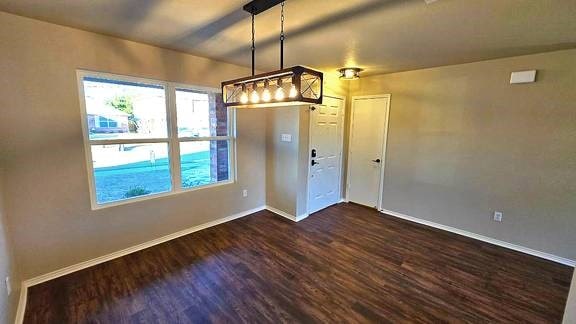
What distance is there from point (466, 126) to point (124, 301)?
443 centimetres

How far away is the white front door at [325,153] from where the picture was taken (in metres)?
3.95

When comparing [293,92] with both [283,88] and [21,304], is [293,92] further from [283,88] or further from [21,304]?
[21,304]

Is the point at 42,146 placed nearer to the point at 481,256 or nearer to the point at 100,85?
the point at 100,85

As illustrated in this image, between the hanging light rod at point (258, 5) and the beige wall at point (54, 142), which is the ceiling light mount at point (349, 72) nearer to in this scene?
the hanging light rod at point (258, 5)

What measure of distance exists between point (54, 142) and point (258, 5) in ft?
7.56

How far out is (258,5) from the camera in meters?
1.64

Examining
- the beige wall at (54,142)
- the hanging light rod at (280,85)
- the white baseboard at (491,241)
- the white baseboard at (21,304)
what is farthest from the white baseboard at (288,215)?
the white baseboard at (21,304)

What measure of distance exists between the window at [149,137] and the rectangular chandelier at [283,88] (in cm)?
158

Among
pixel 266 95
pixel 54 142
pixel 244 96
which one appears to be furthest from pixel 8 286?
pixel 266 95

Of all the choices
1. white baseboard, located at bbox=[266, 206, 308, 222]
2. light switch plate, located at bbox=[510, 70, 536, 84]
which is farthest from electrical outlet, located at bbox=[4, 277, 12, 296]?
light switch plate, located at bbox=[510, 70, 536, 84]

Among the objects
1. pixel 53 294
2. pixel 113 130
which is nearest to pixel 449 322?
pixel 53 294

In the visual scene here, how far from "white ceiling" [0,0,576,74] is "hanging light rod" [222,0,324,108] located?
0.20 metres

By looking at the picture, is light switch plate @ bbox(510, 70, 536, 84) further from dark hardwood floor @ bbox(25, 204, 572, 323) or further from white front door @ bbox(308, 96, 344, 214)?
white front door @ bbox(308, 96, 344, 214)

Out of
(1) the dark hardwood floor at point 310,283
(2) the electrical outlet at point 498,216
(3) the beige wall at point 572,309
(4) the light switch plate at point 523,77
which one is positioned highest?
(4) the light switch plate at point 523,77
